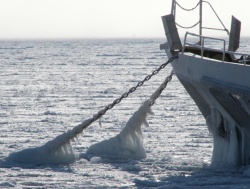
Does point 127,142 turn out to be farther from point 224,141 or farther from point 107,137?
point 107,137

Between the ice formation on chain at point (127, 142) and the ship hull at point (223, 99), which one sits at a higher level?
the ship hull at point (223, 99)

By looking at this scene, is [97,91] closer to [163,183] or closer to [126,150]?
[126,150]

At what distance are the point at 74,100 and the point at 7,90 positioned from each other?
6.86 metres

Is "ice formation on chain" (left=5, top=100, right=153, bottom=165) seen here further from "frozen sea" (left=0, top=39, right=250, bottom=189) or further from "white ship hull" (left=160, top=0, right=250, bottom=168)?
"white ship hull" (left=160, top=0, right=250, bottom=168)

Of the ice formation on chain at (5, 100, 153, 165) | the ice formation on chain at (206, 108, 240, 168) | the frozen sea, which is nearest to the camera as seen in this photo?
the frozen sea

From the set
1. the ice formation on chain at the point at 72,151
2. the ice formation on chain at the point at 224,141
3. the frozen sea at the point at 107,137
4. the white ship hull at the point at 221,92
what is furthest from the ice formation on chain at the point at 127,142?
the ice formation on chain at the point at 224,141

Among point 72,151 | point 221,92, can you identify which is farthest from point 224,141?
point 72,151

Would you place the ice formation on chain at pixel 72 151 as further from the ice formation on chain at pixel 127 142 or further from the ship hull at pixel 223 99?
the ship hull at pixel 223 99

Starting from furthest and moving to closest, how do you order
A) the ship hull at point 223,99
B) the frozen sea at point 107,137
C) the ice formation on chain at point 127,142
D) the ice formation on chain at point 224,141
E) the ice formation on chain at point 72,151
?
the ice formation on chain at point 127,142
the ice formation on chain at point 72,151
the ice formation on chain at point 224,141
the ship hull at point 223,99
the frozen sea at point 107,137

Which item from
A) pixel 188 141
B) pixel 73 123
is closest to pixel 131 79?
pixel 73 123

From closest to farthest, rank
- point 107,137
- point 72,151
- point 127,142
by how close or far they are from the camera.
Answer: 1. point 72,151
2. point 127,142
3. point 107,137

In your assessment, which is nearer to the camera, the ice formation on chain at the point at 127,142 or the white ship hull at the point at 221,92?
the white ship hull at the point at 221,92

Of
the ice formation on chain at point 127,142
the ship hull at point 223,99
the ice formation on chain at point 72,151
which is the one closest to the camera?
the ship hull at point 223,99

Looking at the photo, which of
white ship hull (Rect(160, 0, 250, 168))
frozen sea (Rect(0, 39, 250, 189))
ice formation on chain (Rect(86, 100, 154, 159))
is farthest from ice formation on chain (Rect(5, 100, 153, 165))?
white ship hull (Rect(160, 0, 250, 168))
